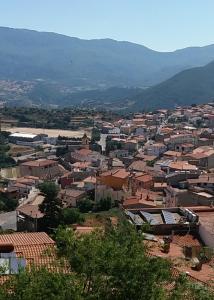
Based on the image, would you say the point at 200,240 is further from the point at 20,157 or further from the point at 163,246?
the point at 20,157

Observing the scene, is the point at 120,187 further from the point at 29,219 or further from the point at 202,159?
the point at 202,159

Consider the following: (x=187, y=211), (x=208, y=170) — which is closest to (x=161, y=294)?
(x=187, y=211)

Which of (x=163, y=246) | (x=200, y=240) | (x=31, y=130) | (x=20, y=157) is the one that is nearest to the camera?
(x=163, y=246)

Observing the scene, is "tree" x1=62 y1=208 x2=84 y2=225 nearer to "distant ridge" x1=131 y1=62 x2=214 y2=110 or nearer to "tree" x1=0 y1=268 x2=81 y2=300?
"tree" x1=0 y1=268 x2=81 y2=300

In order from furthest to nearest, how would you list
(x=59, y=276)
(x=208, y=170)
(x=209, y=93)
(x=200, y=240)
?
(x=209, y=93)
(x=208, y=170)
(x=200, y=240)
(x=59, y=276)

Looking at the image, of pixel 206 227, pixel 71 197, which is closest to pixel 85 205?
pixel 71 197

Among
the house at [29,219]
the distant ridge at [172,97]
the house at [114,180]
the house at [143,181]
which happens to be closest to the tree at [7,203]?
the house at [29,219]
